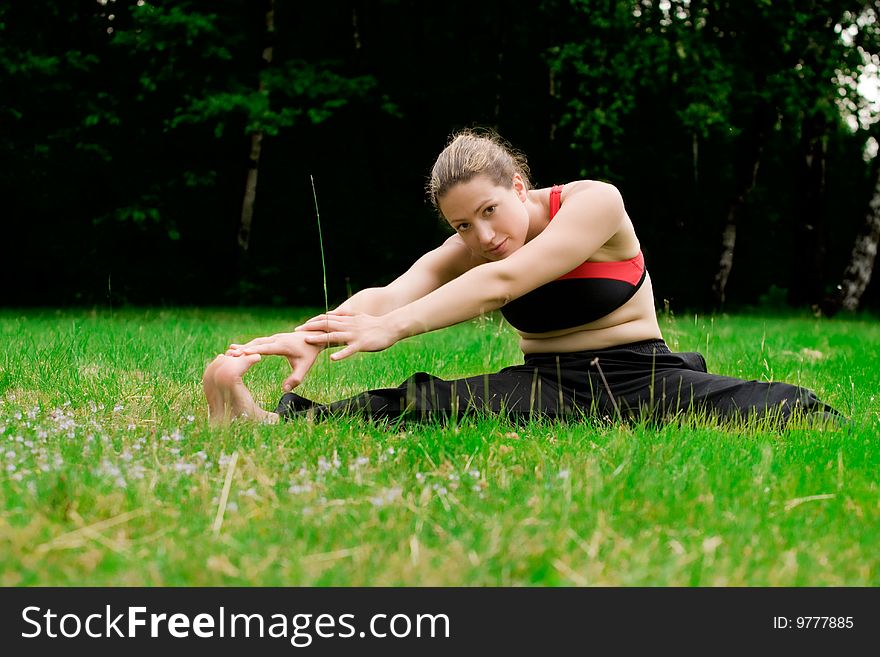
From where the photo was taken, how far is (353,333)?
3145mm

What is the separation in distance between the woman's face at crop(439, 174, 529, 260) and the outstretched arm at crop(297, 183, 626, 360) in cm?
17

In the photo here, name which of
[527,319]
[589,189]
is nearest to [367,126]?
[527,319]

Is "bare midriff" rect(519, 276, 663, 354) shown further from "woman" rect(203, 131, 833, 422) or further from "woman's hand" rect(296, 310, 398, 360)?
"woman's hand" rect(296, 310, 398, 360)

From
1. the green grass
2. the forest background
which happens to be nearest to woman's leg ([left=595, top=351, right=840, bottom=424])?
the green grass

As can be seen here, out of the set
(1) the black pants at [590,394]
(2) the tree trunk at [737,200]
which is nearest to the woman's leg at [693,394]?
(1) the black pants at [590,394]

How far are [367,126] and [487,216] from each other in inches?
665

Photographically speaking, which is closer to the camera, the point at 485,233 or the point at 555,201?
the point at 485,233

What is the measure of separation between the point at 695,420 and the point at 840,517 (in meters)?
1.19

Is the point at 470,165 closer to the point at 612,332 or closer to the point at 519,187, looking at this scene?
the point at 519,187

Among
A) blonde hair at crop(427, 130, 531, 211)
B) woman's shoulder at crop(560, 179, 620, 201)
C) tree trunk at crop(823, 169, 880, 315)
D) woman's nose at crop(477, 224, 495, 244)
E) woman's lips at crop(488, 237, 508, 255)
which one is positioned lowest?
tree trunk at crop(823, 169, 880, 315)

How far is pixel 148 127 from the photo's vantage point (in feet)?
Answer: 60.3

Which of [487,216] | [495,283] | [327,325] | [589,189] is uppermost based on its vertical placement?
[589,189]

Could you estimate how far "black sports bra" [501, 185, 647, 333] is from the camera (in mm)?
3898
